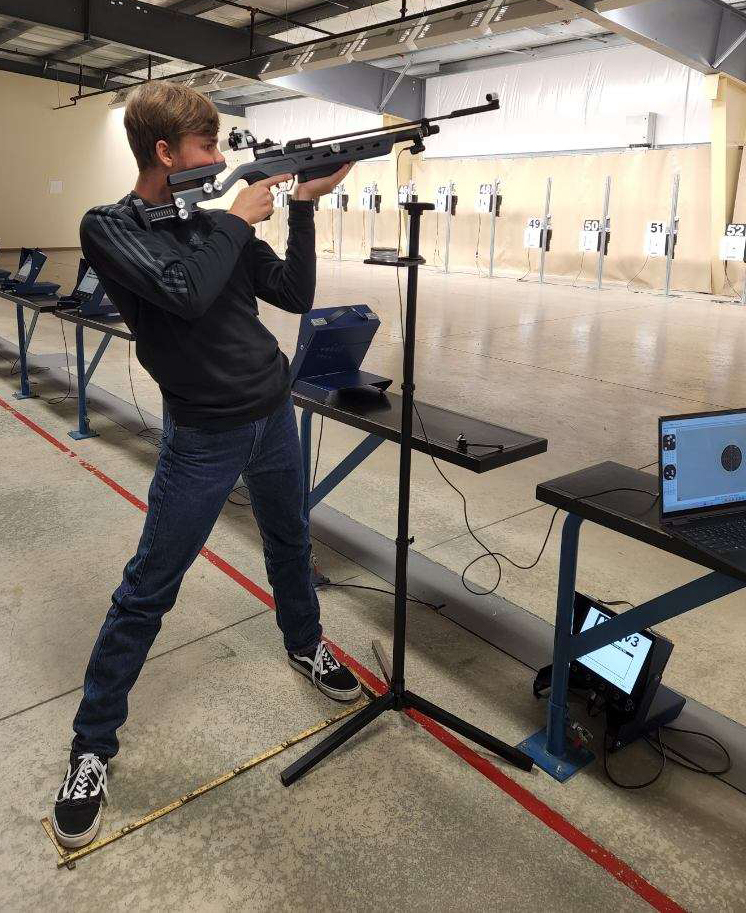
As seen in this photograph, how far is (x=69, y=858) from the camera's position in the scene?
150 cm

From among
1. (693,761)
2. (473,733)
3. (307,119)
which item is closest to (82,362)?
(473,733)

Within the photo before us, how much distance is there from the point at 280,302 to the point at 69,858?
126 cm

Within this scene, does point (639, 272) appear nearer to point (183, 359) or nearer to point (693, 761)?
Answer: point (693, 761)

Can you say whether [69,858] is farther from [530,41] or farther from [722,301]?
[530,41]

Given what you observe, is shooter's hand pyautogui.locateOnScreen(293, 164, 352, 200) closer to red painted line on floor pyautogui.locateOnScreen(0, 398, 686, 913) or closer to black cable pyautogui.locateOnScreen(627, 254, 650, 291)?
red painted line on floor pyautogui.locateOnScreen(0, 398, 686, 913)

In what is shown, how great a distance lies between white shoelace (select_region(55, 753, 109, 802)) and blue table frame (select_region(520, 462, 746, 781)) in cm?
101

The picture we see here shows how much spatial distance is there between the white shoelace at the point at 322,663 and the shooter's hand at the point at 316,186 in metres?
1.20

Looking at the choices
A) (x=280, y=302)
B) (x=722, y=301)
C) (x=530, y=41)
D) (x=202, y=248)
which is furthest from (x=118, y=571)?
(x=530, y=41)

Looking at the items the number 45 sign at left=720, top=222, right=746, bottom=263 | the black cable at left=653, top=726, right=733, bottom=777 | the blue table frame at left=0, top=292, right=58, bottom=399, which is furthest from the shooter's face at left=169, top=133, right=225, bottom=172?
the number 45 sign at left=720, top=222, right=746, bottom=263

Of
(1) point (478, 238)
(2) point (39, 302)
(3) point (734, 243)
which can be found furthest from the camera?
(1) point (478, 238)

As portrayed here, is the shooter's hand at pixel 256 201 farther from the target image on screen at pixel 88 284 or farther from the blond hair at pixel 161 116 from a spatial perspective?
the target image on screen at pixel 88 284

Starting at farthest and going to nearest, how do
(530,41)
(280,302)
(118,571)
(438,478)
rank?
(530,41) → (438,478) → (118,571) → (280,302)

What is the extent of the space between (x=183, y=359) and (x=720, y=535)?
45.7 inches

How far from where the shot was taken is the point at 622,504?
1656 mm
